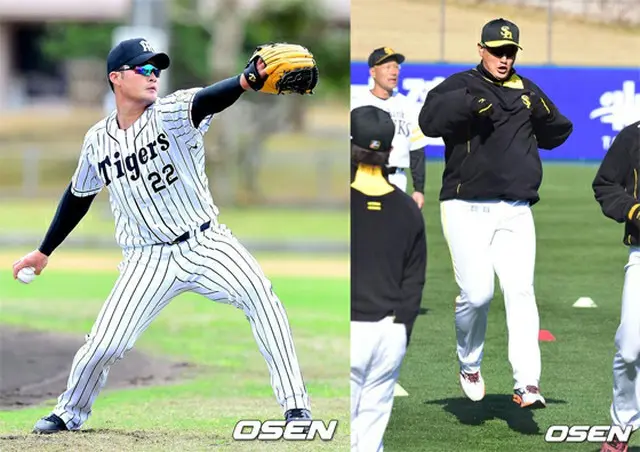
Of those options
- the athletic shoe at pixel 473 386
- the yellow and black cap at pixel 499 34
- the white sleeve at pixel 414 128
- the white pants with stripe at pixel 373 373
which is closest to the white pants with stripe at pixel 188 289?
the white pants with stripe at pixel 373 373

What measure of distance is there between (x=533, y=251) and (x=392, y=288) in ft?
2.91

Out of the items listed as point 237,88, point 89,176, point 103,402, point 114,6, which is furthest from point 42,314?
point 114,6

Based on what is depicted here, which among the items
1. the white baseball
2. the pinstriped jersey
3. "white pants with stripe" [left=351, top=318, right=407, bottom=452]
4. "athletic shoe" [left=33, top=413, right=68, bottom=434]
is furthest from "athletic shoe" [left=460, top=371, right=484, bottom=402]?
the white baseball

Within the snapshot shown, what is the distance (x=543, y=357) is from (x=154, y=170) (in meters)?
2.27

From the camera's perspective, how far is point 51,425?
666 cm

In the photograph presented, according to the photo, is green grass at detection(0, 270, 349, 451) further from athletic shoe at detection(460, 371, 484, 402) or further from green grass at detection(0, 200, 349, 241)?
green grass at detection(0, 200, 349, 241)

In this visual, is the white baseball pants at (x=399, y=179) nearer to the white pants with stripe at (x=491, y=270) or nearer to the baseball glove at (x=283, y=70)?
the white pants with stripe at (x=491, y=270)

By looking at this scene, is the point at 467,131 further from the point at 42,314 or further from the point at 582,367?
the point at 42,314

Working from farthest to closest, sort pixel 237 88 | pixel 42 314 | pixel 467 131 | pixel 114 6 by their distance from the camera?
pixel 114 6 → pixel 42 314 → pixel 467 131 → pixel 237 88

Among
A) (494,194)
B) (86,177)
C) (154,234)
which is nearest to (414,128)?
(494,194)

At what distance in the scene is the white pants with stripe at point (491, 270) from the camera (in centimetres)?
642

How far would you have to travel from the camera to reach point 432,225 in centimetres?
654

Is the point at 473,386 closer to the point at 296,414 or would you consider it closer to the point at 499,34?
the point at 296,414

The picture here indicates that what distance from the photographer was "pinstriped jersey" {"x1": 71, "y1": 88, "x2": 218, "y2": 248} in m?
6.30
